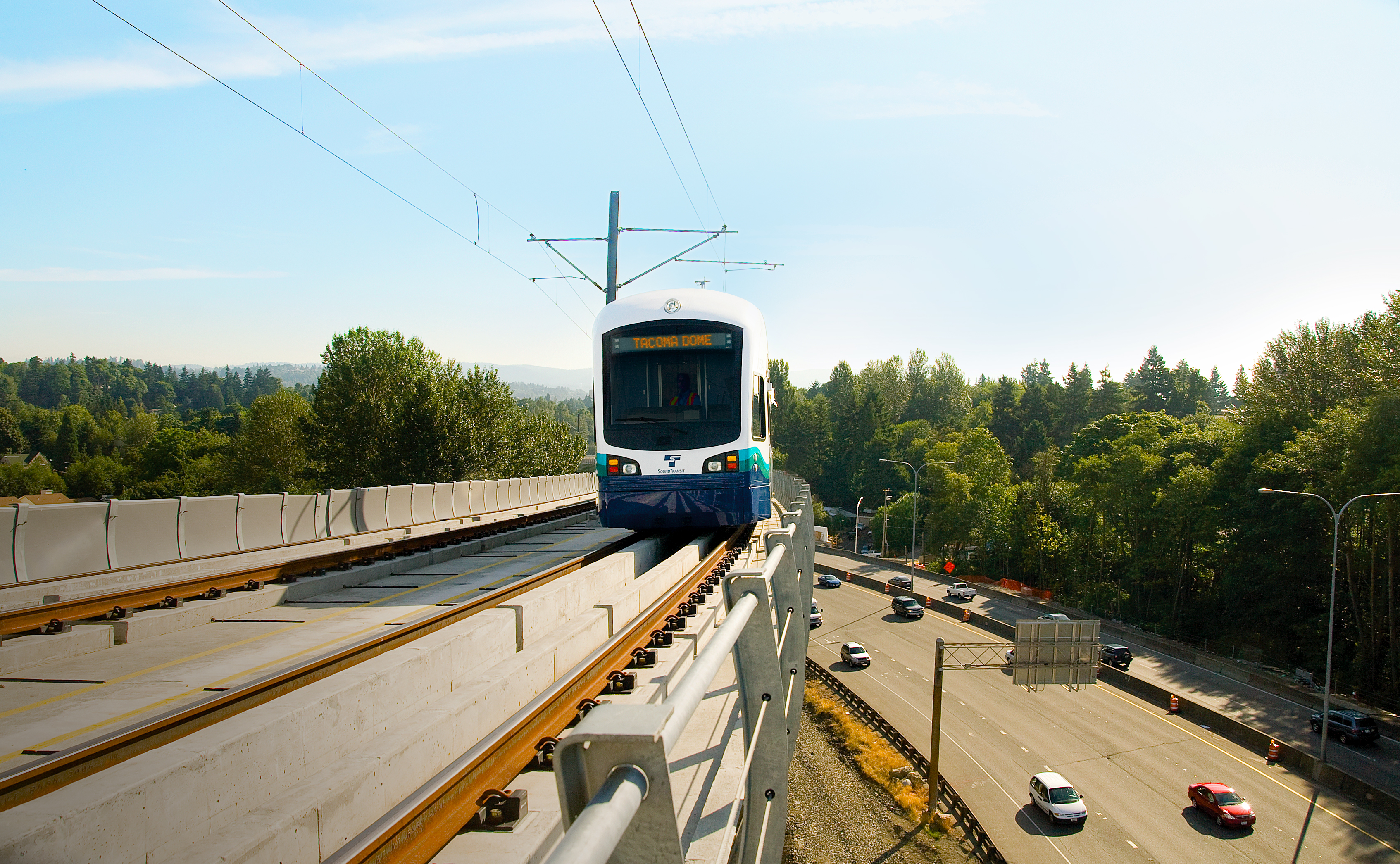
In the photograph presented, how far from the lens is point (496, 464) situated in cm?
4678

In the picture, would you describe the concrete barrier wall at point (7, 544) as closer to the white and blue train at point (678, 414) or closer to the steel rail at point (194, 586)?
the steel rail at point (194, 586)

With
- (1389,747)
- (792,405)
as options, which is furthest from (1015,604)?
(792,405)

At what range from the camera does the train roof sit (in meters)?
12.2

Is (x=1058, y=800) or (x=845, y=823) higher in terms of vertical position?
(x=1058, y=800)

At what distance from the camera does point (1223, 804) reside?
2181 cm

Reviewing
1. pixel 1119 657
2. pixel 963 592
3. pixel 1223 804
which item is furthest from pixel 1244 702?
pixel 963 592

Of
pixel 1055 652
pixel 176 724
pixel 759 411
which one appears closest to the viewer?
pixel 176 724

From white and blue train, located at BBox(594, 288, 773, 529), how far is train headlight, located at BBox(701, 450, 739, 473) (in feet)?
0.04

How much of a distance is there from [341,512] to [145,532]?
18.4ft

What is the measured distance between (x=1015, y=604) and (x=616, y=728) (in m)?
53.3

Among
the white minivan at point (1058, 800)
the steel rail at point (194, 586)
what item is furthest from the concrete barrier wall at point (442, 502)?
the white minivan at point (1058, 800)

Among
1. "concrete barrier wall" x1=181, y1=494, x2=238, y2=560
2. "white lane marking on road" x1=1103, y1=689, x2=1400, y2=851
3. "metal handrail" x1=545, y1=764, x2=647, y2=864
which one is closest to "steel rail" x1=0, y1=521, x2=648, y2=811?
"metal handrail" x1=545, y1=764, x2=647, y2=864

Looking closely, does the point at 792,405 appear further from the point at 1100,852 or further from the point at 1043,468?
the point at 1100,852

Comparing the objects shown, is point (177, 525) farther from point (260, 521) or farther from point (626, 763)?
point (626, 763)
